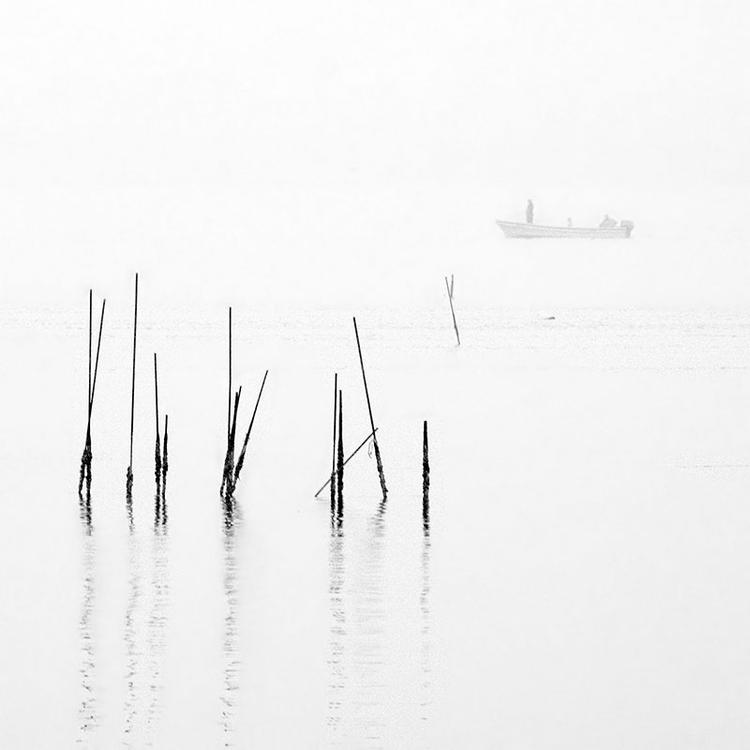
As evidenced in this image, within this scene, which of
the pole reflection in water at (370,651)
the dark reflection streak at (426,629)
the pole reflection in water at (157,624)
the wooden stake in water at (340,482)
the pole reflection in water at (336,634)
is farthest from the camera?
the wooden stake in water at (340,482)

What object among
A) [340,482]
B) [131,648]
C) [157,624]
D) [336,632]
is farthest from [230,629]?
[340,482]

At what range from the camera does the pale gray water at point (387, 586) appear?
1071cm

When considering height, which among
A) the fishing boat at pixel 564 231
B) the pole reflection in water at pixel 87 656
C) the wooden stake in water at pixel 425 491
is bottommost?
the pole reflection in water at pixel 87 656

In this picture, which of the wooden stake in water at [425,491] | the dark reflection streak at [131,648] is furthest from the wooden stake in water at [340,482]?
the dark reflection streak at [131,648]

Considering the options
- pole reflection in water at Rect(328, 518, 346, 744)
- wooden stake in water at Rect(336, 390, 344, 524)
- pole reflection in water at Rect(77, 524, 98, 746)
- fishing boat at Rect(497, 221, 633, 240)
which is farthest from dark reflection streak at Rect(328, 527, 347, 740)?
fishing boat at Rect(497, 221, 633, 240)

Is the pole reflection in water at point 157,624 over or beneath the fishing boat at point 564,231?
beneath

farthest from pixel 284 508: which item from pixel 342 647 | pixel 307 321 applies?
pixel 307 321

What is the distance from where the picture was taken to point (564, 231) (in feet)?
593

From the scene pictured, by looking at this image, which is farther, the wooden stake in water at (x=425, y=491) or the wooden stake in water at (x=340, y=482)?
the wooden stake in water at (x=425, y=491)

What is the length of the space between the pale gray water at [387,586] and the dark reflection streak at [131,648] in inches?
0.9

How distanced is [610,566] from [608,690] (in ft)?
14.4

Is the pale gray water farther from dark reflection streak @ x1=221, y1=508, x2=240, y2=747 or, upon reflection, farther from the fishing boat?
the fishing boat

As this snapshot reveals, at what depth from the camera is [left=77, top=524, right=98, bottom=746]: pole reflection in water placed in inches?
403

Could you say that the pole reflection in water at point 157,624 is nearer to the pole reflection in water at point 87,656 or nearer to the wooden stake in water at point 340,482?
the pole reflection in water at point 87,656
